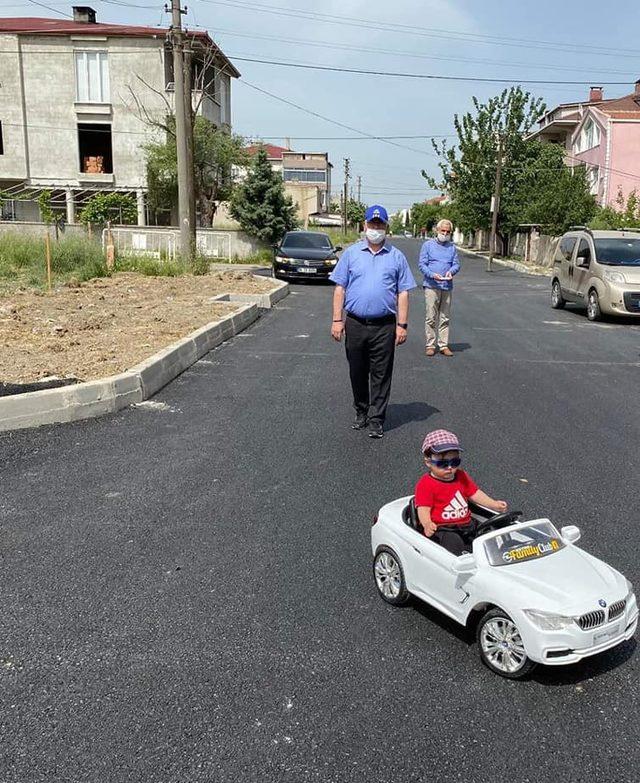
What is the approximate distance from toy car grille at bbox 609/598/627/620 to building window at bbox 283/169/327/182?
111 metres

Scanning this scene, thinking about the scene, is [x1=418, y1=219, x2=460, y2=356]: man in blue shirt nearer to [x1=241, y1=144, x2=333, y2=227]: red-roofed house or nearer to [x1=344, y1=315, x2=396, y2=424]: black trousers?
[x1=344, y1=315, x2=396, y2=424]: black trousers

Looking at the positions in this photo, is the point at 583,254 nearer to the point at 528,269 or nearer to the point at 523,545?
the point at 523,545

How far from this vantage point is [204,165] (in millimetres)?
33469

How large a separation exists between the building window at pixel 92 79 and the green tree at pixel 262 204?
10.1 metres

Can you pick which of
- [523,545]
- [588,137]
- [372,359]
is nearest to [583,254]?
[372,359]

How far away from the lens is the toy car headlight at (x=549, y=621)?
9.64 feet

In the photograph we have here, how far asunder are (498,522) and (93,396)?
178 inches

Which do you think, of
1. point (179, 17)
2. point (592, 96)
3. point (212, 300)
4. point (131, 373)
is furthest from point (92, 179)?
point (592, 96)

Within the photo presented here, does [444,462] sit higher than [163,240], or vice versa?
[163,240]

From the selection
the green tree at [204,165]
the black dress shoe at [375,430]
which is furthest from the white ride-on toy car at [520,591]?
the green tree at [204,165]

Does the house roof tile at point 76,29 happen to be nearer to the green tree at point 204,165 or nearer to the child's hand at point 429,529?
the green tree at point 204,165

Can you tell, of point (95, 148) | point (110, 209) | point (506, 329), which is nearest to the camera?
point (506, 329)

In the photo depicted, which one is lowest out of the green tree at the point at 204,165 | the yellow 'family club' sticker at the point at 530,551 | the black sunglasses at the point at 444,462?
the yellow 'family club' sticker at the point at 530,551

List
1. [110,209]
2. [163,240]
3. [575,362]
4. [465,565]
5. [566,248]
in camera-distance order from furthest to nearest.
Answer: [110,209] → [163,240] → [566,248] → [575,362] → [465,565]
